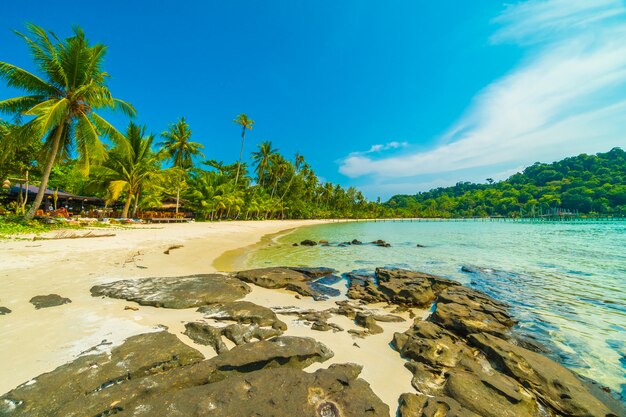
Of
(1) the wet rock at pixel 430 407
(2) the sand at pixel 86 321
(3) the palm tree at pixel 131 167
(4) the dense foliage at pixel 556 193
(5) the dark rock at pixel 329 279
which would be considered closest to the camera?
(1) the wet rock at pixel 430 407

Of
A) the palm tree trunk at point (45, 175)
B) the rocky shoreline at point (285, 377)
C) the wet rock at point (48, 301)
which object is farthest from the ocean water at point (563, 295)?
the palm tree trunk at point (45, 175)

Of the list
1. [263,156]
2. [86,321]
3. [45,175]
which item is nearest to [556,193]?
[263,156]

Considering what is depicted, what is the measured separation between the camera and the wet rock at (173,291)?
5004mm

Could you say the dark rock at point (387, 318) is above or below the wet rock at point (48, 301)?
below

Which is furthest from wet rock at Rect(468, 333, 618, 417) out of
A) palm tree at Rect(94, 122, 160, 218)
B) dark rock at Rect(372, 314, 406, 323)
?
palm tree at Rect(94, 122, 160, 218)

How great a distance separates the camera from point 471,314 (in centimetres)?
530

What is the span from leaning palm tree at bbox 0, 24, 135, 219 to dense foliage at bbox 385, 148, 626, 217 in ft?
374

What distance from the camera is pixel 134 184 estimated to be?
78.6 ft

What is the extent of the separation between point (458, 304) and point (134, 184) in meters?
27.6

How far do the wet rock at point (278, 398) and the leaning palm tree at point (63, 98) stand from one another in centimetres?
1564

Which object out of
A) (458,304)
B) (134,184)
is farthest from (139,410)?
(134,184)

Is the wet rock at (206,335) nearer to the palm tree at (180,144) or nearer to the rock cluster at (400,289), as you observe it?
the rock cluster at (400,289)

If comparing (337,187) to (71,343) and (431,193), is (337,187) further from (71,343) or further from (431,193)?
(431,193)

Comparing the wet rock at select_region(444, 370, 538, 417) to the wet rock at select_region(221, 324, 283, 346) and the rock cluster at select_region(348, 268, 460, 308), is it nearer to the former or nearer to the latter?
the wet rock at select_region(221, 324, 283, 346)
